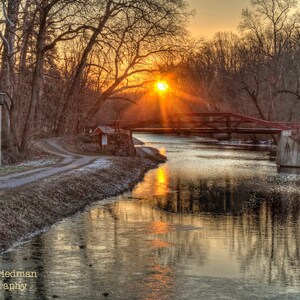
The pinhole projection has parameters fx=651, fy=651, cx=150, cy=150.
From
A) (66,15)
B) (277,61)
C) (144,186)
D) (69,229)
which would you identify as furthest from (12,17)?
(277,61)

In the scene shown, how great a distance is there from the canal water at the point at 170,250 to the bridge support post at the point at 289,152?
15111mm

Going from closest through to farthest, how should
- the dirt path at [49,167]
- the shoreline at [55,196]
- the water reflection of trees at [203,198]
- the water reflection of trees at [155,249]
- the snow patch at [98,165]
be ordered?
the water reflection of trees at [155,249], the shoreline at [55,196], the dirt path at [49,167], the water reflection of trees at [203,198], the snow patch at [98,165]

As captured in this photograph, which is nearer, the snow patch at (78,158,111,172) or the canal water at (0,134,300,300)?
the canal water at (0,134,300,300)

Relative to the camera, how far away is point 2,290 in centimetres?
1142

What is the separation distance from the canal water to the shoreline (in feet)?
1.61

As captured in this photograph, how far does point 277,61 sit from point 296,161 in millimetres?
27181

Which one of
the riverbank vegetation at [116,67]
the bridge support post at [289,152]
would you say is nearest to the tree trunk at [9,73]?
the riverbank vegetation at [116,67]

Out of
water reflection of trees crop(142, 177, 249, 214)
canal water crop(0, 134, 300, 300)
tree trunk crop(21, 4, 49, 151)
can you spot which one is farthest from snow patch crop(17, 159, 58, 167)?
water reflection of trees crop(142, 177, 249, 214)

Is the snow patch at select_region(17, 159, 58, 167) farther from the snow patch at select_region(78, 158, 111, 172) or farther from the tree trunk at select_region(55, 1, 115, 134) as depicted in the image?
the tree trunk at select_region(55, 1, 115, 134)

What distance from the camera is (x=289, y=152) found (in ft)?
134

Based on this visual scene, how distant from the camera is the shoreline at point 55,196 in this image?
52.9 feet

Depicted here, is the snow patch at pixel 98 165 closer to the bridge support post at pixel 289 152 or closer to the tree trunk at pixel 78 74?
the tree trunk at pixel 78 74

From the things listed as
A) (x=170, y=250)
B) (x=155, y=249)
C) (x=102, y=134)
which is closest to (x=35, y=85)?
(x=102, y=134)

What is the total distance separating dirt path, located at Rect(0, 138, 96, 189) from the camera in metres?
21.1
